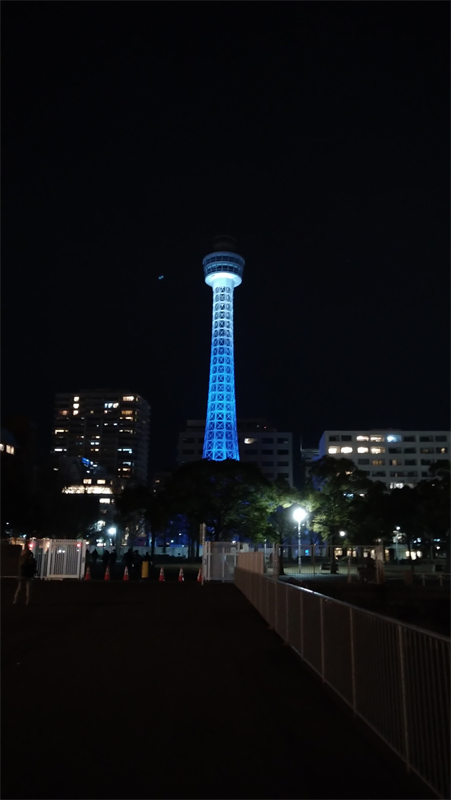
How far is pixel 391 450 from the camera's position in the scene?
105m

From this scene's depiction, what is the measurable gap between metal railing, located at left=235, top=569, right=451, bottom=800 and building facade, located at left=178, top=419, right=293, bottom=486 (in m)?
107

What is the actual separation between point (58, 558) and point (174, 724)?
76.4ft

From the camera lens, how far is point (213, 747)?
5090 mm

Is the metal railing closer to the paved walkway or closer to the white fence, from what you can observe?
the paved walkway

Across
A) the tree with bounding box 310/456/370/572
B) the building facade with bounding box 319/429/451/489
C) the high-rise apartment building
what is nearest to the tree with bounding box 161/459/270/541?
the tree with bounding box 310/456/370/572

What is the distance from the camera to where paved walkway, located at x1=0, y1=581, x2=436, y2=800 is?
4.36 meters

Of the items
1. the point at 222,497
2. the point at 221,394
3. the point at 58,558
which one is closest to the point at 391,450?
the point at 221,394

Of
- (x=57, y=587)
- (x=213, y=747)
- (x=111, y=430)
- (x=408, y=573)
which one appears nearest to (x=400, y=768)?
(x=213, y=747)

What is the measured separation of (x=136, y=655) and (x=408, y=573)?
23.1 m

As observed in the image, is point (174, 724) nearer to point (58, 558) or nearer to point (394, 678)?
point (394, 678)

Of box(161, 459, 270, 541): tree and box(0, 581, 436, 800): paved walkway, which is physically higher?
box(161, 459, 270, 541): tree

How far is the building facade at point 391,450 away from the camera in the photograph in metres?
104

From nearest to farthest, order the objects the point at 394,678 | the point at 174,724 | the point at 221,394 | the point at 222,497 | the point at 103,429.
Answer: the point at 394,678 → the point at 174,724 → the point at 222,497 → the point at 221,394 → the point at 103,429

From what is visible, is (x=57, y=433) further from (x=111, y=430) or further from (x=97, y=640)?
(x=97, y=640)
